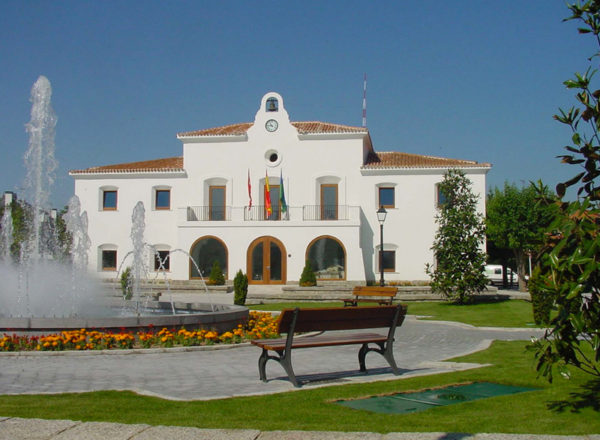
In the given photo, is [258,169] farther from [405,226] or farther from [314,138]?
[405,226]

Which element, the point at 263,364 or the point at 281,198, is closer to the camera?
the point at 263,364

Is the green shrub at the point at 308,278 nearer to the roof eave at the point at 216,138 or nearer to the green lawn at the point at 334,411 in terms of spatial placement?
the roof eave at the point at 216,138

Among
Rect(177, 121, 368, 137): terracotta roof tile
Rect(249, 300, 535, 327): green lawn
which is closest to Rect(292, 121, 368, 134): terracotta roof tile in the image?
Rect(177, 121, 368, 137): terracotta roof tile

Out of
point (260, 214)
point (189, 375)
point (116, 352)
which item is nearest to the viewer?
point (189, 375)

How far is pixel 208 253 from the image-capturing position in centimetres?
3506

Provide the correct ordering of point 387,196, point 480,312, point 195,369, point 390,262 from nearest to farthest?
1. point 195,369
2. point 480,312
3. point 390,262
4. point 387,196

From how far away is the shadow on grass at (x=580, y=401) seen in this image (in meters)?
6.05

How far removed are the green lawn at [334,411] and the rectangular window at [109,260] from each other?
3118cm

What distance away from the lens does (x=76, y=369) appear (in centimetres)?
937

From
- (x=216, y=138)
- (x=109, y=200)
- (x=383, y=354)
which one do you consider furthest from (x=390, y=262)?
(x=383, y=354)

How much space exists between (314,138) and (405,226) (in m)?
7.26

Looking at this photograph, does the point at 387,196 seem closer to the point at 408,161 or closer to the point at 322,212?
the point at 408,161

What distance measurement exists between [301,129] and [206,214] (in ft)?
24.3

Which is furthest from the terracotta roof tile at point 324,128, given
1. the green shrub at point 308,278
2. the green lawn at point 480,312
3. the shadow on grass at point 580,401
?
the shadow on grass at point 580,401
